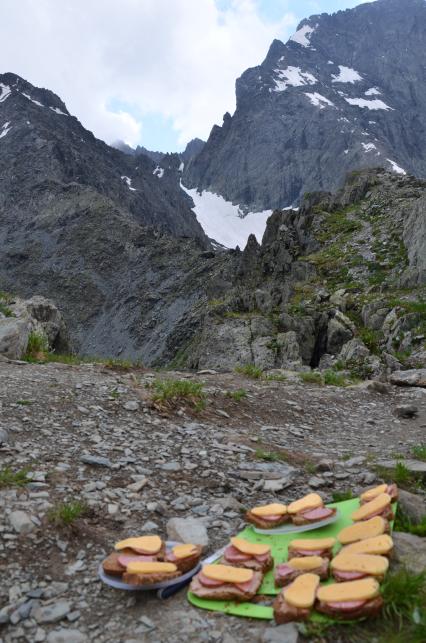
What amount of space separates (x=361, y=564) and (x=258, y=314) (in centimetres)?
2669

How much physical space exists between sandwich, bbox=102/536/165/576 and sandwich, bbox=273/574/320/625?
4.19 ft

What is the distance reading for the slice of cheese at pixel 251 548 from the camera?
4.62 m

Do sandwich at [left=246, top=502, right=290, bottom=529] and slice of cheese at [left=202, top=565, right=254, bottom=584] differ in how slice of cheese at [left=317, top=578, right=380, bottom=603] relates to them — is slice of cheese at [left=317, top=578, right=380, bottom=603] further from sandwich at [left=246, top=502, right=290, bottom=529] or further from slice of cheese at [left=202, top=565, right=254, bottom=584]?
sandwich at [left=246, top=502, right=290, bottom=529]

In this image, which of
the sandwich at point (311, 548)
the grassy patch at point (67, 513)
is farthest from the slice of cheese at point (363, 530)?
the grassy patch at point (67, 513)

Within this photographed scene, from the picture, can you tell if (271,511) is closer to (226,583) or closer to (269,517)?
(269,517)

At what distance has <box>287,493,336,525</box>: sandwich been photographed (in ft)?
17.3

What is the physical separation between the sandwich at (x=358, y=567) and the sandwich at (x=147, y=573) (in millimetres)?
1447

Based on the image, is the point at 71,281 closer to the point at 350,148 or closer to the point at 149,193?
the point at 149,193

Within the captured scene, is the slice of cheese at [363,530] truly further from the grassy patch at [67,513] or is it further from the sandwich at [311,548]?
the grassy patch at [67,513]

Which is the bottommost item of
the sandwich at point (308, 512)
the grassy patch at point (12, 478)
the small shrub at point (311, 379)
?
the grassy patch at point (12, 478)

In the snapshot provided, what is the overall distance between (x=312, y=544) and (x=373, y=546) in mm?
571

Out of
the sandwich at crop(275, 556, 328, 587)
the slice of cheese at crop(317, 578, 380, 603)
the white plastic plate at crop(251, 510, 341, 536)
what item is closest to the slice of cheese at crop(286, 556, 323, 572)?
the sandwich at crop(275, 556, 328, 587)

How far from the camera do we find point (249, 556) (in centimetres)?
462

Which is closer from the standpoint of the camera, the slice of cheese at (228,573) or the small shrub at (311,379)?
the slice of cheese at (228,573)
